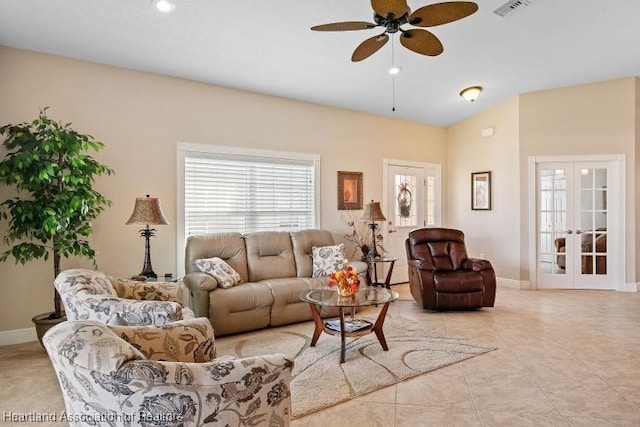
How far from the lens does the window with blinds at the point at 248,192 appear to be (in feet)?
15.3

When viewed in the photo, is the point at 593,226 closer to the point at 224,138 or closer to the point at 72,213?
the point at 224,138

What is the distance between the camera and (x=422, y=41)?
2873 mm

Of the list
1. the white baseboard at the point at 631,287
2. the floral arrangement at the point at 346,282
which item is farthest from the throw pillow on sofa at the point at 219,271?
the white baseboard at the point at 631,287

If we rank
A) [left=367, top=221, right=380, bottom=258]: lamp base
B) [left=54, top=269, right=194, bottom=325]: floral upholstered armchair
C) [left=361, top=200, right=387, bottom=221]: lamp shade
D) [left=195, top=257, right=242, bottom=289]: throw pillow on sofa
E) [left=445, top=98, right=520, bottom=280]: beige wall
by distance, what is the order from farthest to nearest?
[left=445, top=98, right=520, bottom=280]: beige wall < [left=367, top=221, right=380, bottom=258]: lamp base < [left=361, top=200, right=387, bottom=221]: lamp shade < [left=195, top=257, right=242, bottom=289]: throw pillow on sofa < [left=54, top=269, right=194, bottom=325]: floral upholstered armchair

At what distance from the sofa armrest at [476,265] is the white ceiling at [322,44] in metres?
2.39

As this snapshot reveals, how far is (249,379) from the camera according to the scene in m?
1.27

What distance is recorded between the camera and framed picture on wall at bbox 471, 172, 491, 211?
6547 millimetres

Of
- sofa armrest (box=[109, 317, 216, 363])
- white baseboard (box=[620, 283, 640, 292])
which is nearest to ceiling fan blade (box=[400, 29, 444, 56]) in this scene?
sofa armrest (box=[109, 317, 216, 363])

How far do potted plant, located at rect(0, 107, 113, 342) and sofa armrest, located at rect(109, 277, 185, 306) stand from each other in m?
0.97

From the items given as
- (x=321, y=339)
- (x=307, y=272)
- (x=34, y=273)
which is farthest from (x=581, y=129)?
(x=34, y=273)

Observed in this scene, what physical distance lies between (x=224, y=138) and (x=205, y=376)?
4.00 m

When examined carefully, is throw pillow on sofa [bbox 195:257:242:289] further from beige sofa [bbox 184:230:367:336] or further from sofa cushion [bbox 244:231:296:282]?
sofa cushion [bbox 244:231:296:282]

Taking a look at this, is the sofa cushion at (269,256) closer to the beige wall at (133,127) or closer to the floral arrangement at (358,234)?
the beige wall at (133,127)

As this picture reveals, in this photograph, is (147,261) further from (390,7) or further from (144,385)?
(390,7)
